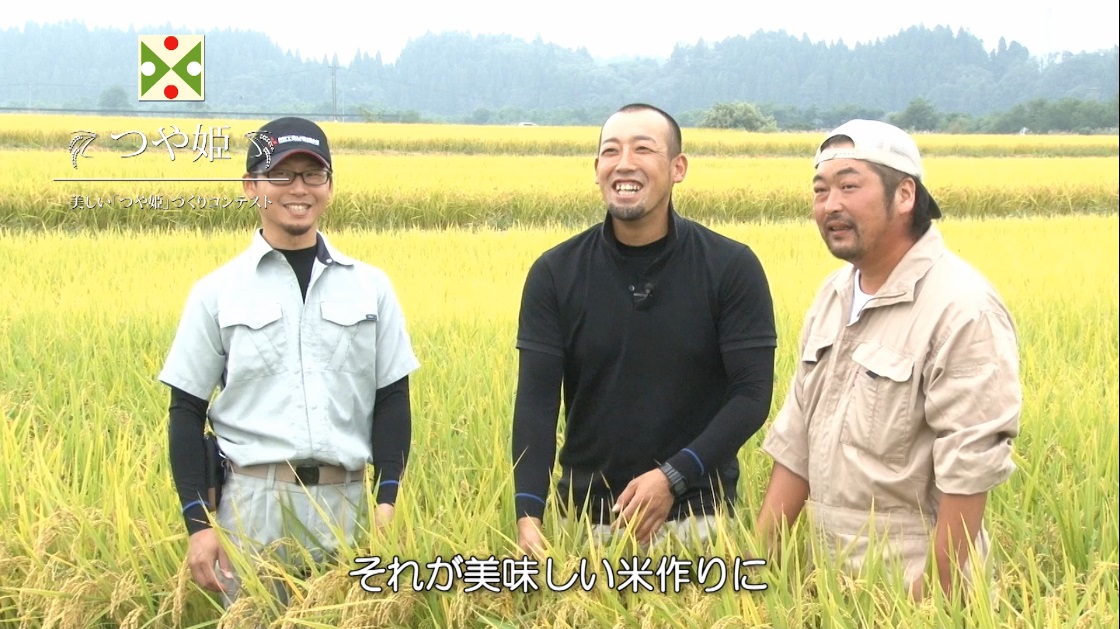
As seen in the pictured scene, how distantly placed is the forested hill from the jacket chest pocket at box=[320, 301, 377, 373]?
58.6 metres

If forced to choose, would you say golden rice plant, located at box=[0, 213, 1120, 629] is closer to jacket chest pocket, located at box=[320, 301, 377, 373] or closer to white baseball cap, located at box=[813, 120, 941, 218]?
jacket chest pocket, located at box=[320, 301, 377, 373]

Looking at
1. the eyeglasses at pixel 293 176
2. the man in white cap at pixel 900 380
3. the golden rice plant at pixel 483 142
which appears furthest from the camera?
the golden rice plant at pixel 483 142

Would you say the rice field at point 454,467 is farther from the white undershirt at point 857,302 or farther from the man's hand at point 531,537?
the white undershirt at point 857,302

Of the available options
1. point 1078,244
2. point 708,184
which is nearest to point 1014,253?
point 1078,244

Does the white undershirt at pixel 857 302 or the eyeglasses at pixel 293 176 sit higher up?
the eyeglasses at pixel 293 176

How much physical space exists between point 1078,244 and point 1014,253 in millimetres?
1204

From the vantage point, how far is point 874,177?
1.79 metres

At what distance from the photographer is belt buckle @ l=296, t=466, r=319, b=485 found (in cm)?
203

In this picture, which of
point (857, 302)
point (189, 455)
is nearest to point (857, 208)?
point (857, 302)

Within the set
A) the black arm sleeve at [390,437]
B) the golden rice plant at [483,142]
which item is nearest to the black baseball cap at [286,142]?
the black arm sleeve at [390,437]

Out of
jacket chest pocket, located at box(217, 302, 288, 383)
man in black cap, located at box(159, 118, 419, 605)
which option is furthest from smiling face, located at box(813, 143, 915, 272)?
jacket chest pocket, located at box(217, 302, 288, 383)

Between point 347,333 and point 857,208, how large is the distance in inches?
39.7

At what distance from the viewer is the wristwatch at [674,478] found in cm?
199

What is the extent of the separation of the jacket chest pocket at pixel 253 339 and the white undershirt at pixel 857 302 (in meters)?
1.10
